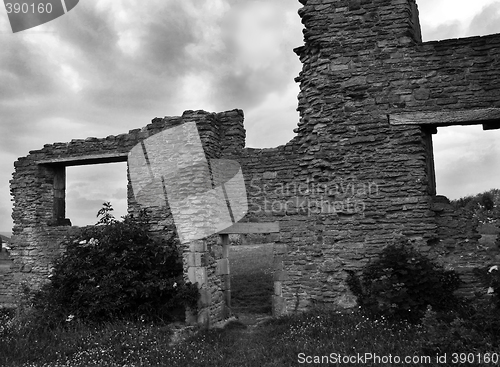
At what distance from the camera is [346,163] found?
8266mm

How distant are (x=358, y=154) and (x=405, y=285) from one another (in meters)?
2.42

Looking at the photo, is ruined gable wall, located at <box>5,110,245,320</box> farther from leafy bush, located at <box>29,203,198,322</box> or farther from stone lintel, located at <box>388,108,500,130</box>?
stone lintel, located at <box>388,108,500,130</box>

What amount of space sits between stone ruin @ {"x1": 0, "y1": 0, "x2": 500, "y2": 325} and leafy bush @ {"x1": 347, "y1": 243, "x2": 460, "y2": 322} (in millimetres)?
274

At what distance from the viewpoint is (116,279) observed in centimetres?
847

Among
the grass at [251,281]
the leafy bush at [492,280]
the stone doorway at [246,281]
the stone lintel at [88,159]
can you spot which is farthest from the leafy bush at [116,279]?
the leafy bush at [492,280]

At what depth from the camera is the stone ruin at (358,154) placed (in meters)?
7.80

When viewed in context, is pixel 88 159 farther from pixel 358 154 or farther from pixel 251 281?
pixel 358 154

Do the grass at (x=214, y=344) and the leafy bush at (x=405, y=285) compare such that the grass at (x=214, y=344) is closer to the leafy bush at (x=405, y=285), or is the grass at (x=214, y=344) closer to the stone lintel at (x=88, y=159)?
the leafy bush at (x=405, y=285)

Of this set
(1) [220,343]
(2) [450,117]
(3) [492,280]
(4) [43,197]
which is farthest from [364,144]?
(4) [43,197]

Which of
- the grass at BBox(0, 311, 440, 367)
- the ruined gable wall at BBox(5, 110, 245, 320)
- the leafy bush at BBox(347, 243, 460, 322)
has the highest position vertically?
the ruined gable wall at BBox(5, 110, 245, 320)

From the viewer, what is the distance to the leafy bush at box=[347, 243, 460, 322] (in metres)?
7.16

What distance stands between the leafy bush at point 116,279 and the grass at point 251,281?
2.28 meters

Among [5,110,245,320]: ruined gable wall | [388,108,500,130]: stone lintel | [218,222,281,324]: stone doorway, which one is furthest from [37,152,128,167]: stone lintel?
[388,108,500,130]: stone lintel

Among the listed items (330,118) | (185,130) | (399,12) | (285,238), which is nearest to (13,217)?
(185,130)
